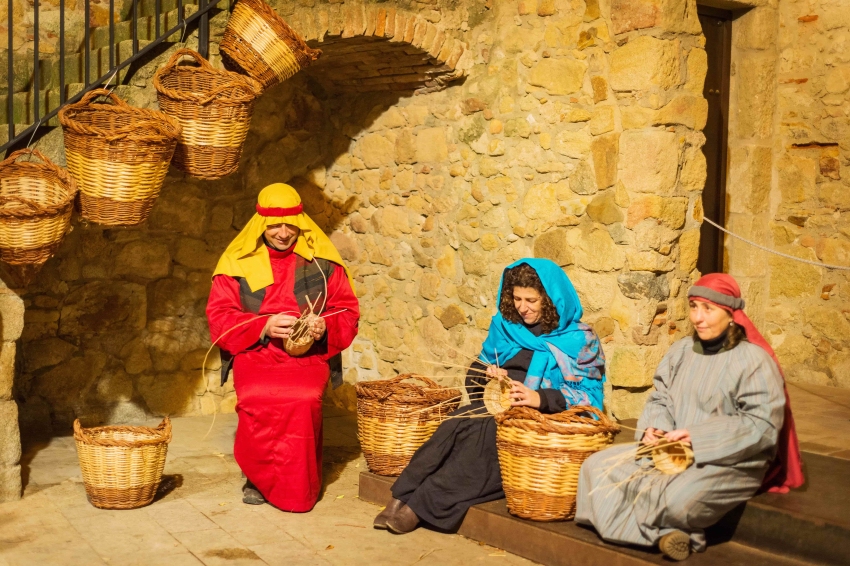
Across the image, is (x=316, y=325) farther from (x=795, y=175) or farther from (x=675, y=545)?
(x=795, y=175)

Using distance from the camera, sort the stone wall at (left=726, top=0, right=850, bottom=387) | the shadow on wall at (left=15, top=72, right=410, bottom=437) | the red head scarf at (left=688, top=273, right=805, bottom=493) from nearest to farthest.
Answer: the red head scarf at (left=688, top=273, right=805, bottom=493)
the stone wall at (left=726, top=0, right=850, bottom=387)
the shadow on wall at (left=15, top=72, right=410, bottom=437)

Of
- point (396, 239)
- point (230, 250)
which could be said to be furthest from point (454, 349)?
point (230, 250)

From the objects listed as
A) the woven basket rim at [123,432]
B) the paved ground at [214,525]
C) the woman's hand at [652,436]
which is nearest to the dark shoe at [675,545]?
the woman's hand at [652,436]

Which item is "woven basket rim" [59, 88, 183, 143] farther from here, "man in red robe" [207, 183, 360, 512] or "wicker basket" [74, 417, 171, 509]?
"wicker basket" [74, 417, 171, 509]

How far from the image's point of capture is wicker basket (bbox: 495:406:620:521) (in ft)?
11.8

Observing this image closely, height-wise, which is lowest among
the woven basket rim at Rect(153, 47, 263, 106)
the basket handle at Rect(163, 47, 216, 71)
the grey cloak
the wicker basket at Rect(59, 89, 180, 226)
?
the grey cloak

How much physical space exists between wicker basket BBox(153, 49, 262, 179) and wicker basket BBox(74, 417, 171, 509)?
4.04 ft

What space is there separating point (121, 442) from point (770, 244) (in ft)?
12.9

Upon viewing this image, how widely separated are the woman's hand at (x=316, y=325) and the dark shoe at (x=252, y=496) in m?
0.77

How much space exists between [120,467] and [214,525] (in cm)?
50

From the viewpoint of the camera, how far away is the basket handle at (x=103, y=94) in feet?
13.5

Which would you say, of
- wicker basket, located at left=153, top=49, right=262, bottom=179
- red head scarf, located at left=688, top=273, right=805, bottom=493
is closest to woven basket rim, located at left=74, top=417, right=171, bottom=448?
wicker basket, located at left=153, top=49, right=262, bottom=179

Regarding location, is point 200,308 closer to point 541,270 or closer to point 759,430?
point 541,270

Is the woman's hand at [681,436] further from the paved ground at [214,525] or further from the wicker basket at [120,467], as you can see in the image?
the wicker basket at [120,467]
